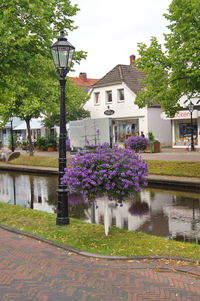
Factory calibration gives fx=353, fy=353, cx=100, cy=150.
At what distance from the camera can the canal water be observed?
835 cm

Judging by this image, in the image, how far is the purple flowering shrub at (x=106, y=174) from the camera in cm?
662

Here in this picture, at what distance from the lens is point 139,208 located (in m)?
11.0

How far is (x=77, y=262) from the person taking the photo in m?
5.82

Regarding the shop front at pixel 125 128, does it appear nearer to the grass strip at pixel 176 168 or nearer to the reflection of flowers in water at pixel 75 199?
the grass strip at pixel 176 168

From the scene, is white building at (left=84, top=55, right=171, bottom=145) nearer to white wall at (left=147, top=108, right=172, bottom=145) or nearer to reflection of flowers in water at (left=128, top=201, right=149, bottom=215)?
white wall at (left=147, top=108, right=172, bottom=145)

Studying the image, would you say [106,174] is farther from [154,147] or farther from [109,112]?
[109,112]

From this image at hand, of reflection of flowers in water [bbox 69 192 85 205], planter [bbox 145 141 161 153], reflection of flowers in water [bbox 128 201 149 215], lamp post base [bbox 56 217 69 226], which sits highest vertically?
planter [bbox 145 141 161 153]

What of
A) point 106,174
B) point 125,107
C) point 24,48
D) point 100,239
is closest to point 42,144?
point 125,107

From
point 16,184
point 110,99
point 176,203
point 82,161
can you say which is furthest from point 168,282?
point 110,99

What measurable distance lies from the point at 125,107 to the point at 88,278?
33.1m

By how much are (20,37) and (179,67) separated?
632 centimetres

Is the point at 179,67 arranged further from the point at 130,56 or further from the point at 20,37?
the point at 130,56

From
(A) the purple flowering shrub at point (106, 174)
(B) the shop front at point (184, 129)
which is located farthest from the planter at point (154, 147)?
(A) the purple flowering shrub at point (106, 174)

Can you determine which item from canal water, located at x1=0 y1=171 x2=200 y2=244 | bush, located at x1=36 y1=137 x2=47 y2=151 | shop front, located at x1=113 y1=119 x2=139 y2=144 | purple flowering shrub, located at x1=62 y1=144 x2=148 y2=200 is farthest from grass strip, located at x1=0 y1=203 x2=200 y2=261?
bush, located at x1=36 y1=137 x2=47 y2=151
